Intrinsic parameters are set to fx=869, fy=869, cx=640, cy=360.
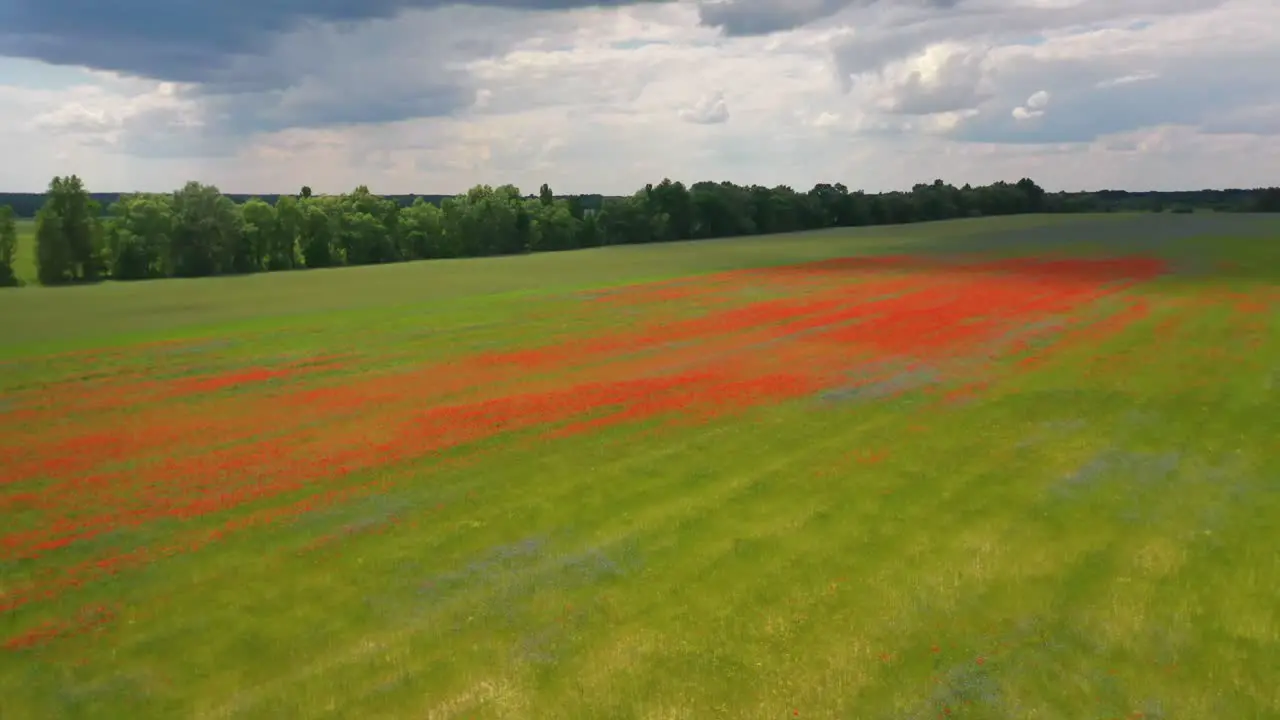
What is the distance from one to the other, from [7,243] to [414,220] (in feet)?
155

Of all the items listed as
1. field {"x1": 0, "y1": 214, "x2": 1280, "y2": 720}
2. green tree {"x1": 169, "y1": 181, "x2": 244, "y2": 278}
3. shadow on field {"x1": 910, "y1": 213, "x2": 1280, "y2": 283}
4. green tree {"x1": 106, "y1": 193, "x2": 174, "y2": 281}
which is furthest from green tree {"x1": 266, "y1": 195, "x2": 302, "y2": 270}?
shadow on field {"x1": 910, "y1": 213, "x2": 1280, "y2": 283}

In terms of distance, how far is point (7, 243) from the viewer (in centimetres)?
9138

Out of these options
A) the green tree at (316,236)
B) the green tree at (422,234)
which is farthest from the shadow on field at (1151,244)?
the green tree at (316,236)

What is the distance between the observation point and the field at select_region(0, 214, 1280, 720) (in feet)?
40.4

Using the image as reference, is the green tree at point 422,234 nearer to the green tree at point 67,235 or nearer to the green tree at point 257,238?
the green tree at point 257,238

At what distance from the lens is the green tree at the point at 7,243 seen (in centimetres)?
9069

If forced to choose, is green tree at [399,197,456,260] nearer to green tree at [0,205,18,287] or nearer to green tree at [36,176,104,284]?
green tree at [36,176,104,284]

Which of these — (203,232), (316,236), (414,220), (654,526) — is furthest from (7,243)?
(654,526)

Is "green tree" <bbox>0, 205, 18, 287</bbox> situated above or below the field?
above

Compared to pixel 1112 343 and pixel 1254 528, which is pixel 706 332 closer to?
pixel 1112 343

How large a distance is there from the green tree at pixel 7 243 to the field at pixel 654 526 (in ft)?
208

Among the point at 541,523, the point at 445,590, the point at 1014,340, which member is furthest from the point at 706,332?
the point at 445,590

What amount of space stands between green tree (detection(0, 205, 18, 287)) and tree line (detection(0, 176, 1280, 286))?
0.16 meters

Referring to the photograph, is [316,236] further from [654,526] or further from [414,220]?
[654,526]
